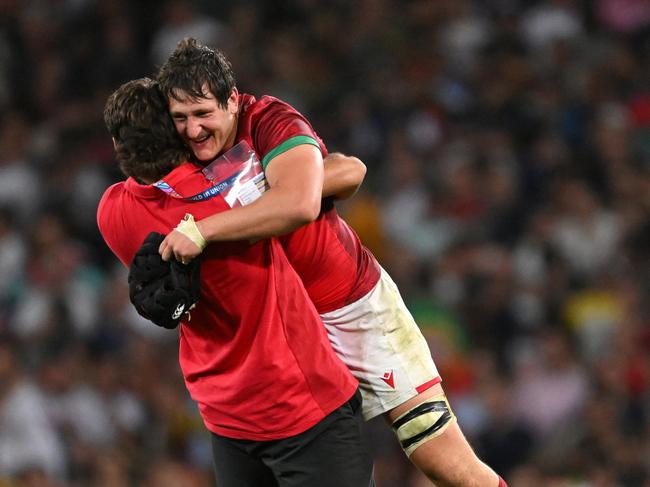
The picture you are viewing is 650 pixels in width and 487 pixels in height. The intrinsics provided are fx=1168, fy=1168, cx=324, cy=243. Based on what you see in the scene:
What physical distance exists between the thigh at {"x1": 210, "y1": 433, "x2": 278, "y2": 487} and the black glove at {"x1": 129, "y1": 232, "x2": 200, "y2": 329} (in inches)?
20.4

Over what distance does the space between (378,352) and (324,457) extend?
46cm

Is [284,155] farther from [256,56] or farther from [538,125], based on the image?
[256,56]

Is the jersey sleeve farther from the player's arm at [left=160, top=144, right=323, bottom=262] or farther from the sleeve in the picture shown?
the sleeve

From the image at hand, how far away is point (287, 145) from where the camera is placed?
10.2 ft

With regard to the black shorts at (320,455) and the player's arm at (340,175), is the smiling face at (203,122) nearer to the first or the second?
the player's arm at (340,175)

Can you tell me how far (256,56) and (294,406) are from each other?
5.77 m

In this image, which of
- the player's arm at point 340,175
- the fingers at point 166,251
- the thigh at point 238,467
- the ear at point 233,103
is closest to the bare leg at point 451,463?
the thigh at point 238,467

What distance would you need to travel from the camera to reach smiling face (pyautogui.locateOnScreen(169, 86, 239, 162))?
10.2 feet

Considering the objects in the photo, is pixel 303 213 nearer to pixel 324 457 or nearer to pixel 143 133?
pixel 143 133

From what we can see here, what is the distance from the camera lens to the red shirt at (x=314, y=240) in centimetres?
317

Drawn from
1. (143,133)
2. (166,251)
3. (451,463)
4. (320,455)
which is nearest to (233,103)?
(143,133)

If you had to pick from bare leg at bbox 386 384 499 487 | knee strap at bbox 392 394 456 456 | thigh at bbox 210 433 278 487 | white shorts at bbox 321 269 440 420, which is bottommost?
bare leg at bbox 386 384 499 487

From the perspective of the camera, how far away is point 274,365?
318 centimetres

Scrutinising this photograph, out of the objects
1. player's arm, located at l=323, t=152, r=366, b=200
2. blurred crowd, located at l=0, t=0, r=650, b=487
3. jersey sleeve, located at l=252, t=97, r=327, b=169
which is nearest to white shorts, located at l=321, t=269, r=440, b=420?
player's arm, located at l=323, t=152, r=366, b=200
